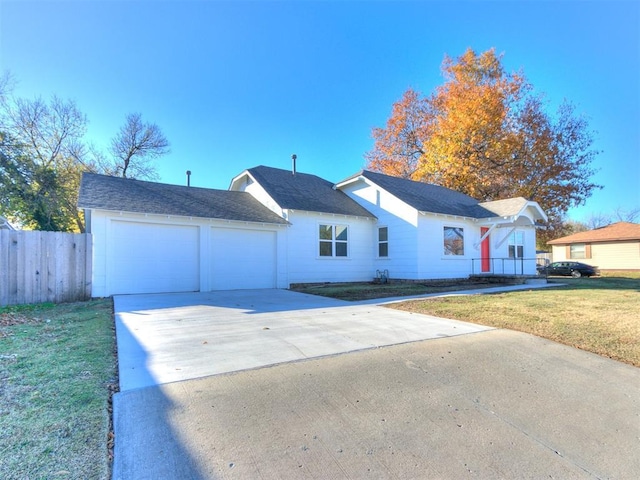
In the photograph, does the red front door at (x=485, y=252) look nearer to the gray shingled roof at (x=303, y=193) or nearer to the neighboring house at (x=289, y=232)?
the neighboring house at (x=289, y=232)

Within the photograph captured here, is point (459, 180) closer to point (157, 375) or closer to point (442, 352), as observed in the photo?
point (442, 352)

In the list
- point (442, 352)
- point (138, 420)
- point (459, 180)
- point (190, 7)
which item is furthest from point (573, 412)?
point (459, 180)

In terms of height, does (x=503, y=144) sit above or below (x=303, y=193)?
above

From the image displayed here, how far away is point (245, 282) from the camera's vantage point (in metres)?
12.9

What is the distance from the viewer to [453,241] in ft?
51.8

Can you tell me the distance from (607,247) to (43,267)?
1496 inches

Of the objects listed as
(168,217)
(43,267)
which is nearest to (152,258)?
(168,217)

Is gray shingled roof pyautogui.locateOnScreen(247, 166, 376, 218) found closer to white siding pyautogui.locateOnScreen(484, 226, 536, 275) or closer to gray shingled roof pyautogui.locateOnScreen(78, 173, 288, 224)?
gray shingled roof pyautogui.locateOnScreen(78, 173, 288, 224)

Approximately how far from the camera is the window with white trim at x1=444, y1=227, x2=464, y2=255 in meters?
15.5

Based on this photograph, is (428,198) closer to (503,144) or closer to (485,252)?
(485,252)

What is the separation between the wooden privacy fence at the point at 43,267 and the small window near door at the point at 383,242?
11635 mm

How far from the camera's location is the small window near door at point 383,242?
51.8ft

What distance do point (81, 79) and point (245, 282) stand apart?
43.8ft

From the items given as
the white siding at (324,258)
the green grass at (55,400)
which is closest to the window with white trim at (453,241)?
the white siding at (324,258)
